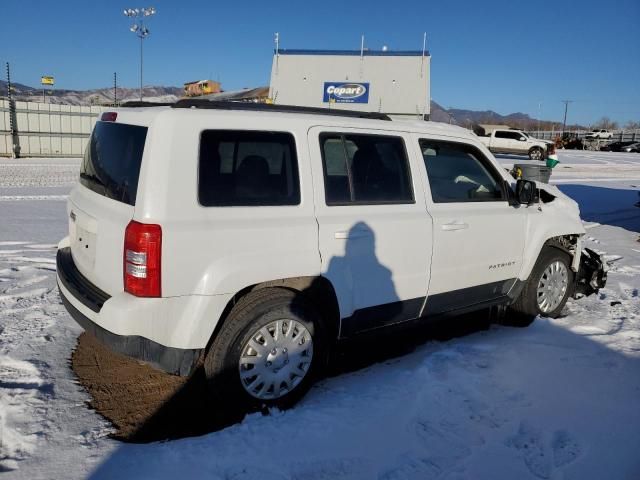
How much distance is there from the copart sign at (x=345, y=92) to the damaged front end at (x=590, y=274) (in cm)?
2232

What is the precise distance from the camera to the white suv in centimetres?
294

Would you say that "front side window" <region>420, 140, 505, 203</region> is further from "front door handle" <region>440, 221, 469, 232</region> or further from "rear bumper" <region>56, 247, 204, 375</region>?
"rear bumper" <region>56, 247, 204, 375</region>

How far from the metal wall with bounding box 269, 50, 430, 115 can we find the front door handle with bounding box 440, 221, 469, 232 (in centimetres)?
2330

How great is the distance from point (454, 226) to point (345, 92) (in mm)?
24161

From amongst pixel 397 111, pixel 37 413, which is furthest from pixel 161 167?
pixel 397 111

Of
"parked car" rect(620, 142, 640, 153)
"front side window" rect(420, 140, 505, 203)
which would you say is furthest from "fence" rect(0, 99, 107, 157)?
"parked car" rect(620, 142, 640, 153)

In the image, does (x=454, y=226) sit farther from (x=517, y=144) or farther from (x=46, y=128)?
(x=517, y=144)

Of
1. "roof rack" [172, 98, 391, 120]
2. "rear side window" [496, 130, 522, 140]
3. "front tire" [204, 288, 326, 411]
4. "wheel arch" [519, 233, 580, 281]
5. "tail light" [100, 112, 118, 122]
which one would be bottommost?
"front tire" [204, 288, 326, 411]

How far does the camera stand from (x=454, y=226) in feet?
13.3

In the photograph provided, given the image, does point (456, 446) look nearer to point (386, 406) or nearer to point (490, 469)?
point (490, 469)

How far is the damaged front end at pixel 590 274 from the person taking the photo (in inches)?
226

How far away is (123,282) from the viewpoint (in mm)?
2988

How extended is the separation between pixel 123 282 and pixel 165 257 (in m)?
0.34

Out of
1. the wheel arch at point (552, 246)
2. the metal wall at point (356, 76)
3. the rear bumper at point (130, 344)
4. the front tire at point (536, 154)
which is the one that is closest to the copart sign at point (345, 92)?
the metal wall at point (356, 76)
